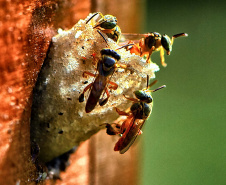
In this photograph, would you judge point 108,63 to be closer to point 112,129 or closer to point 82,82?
point 82,82

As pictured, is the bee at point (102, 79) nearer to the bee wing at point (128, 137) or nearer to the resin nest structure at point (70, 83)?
the resin nest structure at point (70, 83)

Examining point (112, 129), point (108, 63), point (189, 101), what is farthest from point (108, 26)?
point (189, 101)

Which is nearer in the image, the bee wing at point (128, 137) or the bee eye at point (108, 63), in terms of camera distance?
the bee eye at point (108, 63)

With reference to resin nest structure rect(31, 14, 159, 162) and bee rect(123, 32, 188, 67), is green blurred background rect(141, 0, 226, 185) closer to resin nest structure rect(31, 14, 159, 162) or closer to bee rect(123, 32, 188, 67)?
bee rect(123, 32, 188, 67)

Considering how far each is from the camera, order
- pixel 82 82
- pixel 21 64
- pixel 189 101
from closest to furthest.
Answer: pixel 21 64 → pixel 82 82 → pixel 189 101

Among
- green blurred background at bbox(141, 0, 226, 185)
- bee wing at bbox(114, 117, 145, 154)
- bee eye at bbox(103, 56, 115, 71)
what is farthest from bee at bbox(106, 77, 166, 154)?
green blurred background at bbox(141, 0, 226, 185)

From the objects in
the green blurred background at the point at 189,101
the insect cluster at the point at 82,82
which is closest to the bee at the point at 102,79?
the insect cluster at the point at 82,82

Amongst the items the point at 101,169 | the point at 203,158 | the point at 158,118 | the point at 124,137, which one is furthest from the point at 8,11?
the point at 203,158
